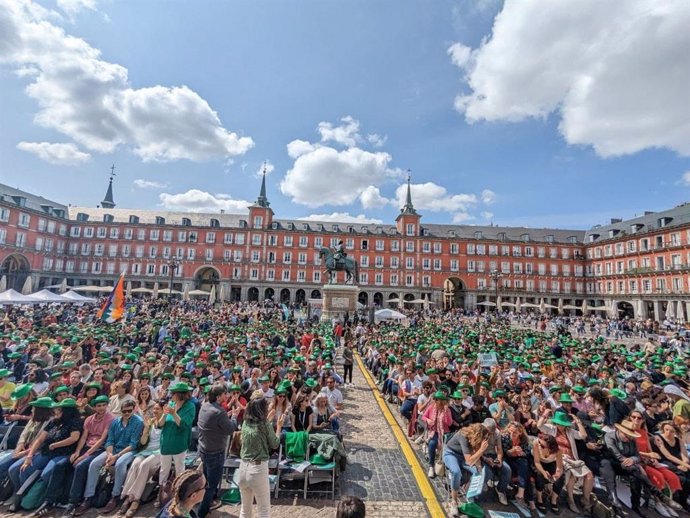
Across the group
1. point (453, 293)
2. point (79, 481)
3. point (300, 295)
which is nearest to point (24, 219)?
point (300, 295)

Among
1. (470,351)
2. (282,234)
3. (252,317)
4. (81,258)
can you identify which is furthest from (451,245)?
(81,258)

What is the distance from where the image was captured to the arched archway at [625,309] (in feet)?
163

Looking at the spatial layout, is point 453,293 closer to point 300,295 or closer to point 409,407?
point 300,295

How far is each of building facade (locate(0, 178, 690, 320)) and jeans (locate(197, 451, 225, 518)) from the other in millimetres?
50347

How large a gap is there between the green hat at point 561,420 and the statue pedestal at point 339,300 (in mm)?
20607

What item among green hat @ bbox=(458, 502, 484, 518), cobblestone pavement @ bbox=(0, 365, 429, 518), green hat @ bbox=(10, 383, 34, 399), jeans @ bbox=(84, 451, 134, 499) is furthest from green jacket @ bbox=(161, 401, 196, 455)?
→ green hat @ bbox=(458, 502, 484, 518)

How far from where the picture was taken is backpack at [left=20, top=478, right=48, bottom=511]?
459 cm

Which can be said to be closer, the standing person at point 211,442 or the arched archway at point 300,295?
the standing person at point 211,442

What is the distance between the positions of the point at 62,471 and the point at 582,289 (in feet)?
225

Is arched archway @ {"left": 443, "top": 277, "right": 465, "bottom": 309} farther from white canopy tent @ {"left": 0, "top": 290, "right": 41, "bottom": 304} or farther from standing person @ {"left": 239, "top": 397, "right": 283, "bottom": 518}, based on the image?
standing person @ {"left": 239, "top": 397, "right": 283, "bottom": 518}

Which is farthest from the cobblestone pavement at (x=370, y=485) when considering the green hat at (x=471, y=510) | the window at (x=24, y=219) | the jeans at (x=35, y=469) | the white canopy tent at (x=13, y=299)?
the window at (x=24, y=219)

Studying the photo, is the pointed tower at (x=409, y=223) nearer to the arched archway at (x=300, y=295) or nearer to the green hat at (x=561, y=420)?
the arched archway at (x=300, y=295)

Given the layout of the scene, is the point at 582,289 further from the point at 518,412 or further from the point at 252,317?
the point at 518,412

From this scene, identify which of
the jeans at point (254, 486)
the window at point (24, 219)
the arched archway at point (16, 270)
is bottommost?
the jeans at point (254, 486)
